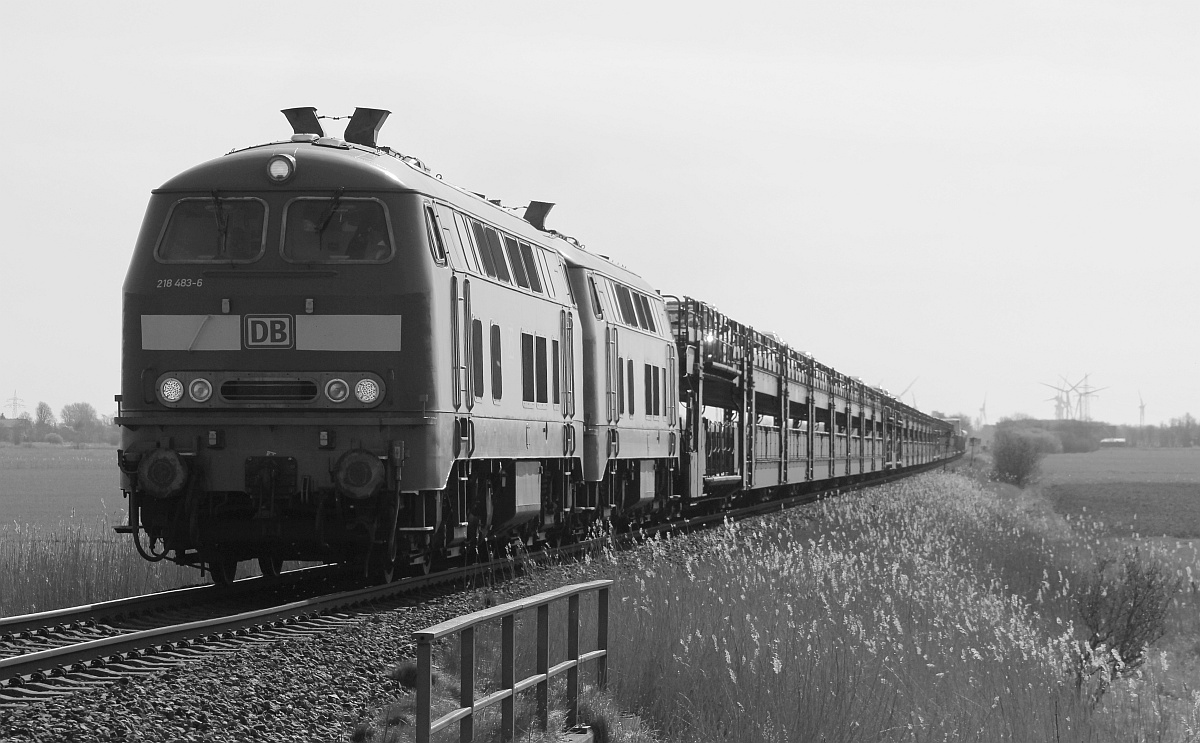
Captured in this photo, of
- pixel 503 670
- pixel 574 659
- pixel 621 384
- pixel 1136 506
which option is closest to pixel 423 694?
pixel 503 670

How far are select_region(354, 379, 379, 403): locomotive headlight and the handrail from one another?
3.68m

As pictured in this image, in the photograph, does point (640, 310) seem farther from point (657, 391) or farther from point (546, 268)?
point (546, 268)

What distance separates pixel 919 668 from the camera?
11.9 m

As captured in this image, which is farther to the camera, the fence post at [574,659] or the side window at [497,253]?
the side window at [497,253]

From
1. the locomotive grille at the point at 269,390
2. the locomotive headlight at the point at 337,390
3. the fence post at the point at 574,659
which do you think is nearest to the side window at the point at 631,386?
the locomotive headlight at the point at 337,390

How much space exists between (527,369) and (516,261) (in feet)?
3.79

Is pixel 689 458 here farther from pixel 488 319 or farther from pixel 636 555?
pixel 488 319

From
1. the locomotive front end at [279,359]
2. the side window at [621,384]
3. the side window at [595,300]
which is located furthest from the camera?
the side window at [621,384]

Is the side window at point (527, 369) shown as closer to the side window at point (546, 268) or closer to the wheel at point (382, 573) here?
the side window at point (546, 268)

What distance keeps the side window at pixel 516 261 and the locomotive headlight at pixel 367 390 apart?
3361mm

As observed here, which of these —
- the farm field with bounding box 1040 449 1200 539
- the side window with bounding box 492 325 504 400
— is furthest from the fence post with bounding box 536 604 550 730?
the farm field with bounding box 1040 449 1200 539

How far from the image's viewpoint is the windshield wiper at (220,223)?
12.4 m

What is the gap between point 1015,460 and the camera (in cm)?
9700

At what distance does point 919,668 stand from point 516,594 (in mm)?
3440
